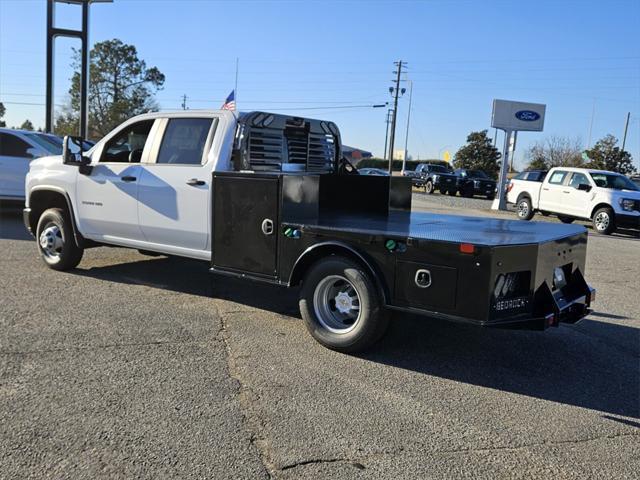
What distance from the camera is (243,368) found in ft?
15.1

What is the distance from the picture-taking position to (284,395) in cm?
414

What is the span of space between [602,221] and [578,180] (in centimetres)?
175

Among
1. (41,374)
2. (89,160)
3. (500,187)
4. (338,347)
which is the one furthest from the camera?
(500,187)

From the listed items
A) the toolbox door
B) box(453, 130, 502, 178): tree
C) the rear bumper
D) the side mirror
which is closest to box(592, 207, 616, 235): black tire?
the rear bumper

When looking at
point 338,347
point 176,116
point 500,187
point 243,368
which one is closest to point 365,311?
point 338,347

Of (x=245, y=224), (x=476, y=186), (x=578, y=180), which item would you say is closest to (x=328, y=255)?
(x=245, y=224)

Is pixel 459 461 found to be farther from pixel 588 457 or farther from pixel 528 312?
pixel 528 312

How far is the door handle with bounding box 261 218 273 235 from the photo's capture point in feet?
17.7

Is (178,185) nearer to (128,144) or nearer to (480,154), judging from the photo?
(128,144)

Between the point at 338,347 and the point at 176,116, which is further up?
the point at 176,116

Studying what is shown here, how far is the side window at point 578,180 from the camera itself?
18.2m

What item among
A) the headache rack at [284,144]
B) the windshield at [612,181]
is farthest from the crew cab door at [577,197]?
the headache rack at [284,144]

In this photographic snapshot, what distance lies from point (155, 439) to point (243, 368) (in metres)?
1.24

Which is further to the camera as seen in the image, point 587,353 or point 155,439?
point 587,353
